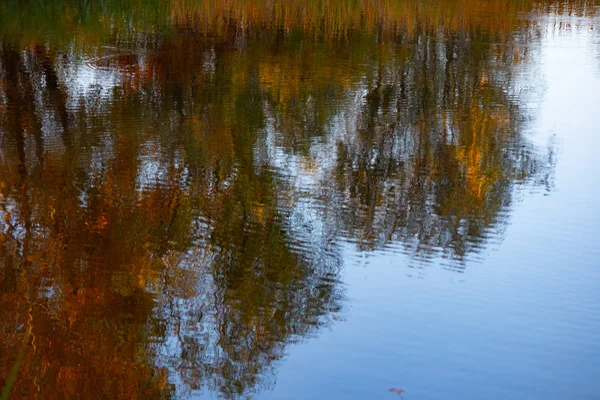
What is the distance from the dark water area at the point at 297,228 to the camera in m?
→ 3.83

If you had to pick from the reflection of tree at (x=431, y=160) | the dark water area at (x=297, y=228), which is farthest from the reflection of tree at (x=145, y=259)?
the reflection of tree at (x=431, y=160)

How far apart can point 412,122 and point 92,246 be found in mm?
3790

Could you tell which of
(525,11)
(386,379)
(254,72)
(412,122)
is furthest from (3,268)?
(525,11)

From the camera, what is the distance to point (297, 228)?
213 inches

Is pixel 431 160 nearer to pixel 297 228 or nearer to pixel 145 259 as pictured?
pixel 297 228

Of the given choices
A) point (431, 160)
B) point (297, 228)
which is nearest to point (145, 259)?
point (297, 228)

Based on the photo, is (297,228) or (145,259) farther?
(297,228)

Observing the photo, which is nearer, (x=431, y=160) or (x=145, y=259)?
(x=145, y=259)

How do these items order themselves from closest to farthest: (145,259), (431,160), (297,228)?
(145,259) < (297,228) < (431,160)

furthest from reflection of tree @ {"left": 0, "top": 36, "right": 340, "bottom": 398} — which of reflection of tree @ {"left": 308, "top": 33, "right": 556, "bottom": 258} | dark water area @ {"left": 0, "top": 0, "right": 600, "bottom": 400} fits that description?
reflection of tree @ {"left": 308, "top": 33, "right": 556, "bottom": 258}

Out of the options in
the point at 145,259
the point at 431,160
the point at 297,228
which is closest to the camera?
the point at 145,259

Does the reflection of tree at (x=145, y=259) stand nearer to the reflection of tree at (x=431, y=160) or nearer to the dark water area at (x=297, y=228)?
the dark water area at (x=297, y=228)

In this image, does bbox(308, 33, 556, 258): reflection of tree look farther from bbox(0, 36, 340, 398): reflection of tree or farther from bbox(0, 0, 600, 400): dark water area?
bbox(0, 36, 340, 398): reflection of tree

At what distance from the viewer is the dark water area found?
3834mm
